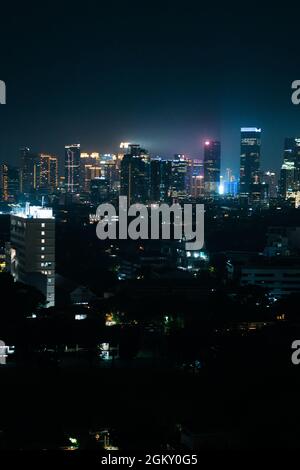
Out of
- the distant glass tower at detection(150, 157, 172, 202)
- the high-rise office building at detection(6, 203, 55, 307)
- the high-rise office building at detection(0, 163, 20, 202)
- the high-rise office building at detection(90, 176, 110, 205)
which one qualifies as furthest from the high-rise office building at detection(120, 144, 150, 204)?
the high-rise office building at detection(6, 203, 55, 307)

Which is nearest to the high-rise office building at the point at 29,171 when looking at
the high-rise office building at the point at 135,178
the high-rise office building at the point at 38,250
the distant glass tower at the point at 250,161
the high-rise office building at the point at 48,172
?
the high-rise office building at the point at 48,172

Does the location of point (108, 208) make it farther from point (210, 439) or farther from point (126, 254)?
point (210, 439)

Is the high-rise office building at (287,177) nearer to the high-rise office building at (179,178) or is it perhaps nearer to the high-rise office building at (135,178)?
the high-rise office building at (179,178)

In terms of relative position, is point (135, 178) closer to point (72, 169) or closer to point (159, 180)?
point (159, 180)

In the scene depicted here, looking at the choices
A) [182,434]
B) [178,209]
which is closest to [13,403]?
[182,434]

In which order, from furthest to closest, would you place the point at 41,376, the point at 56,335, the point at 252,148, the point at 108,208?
the point at 252,148
the point at 108,208
the point at 56,335
the point at 41,376

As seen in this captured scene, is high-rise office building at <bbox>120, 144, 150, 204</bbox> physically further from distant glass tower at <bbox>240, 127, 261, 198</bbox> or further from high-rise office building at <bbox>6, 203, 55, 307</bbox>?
high-rise office building at <bbox>6, 203, 55, 307</bbox>
